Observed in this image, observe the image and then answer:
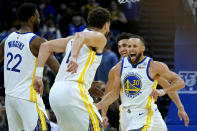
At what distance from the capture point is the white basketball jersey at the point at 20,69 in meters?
5.71

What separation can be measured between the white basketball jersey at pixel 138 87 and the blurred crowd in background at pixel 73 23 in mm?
1934

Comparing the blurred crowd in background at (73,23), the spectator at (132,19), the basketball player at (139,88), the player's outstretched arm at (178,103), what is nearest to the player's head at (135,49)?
the basketball player at (139,88)

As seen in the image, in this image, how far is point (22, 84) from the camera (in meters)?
5.74

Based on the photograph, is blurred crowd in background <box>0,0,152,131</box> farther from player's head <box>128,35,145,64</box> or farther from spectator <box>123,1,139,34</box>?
player's head <box>128,35,145,64</box>

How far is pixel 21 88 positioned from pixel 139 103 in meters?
1.68

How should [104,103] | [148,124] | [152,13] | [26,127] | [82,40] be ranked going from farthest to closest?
[152,13], [104,103], [148,124], [26,127], [82,40]

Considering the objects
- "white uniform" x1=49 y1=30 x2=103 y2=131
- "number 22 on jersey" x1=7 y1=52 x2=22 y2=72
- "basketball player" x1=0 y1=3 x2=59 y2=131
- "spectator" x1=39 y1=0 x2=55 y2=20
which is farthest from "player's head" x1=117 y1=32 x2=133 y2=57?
"spectator" x1=39 y1=0 x2=55 y2=20

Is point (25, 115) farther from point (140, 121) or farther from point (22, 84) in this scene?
point (140, 121)

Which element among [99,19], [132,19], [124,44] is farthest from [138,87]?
[132,19]

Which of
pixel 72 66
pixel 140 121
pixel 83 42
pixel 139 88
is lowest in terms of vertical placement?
pixel 140 121

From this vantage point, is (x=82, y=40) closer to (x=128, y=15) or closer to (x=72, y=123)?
(x=72, y=123)

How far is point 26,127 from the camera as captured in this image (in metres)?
5.57

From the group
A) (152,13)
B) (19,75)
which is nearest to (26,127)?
(19,75)

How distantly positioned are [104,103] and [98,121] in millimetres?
1539
